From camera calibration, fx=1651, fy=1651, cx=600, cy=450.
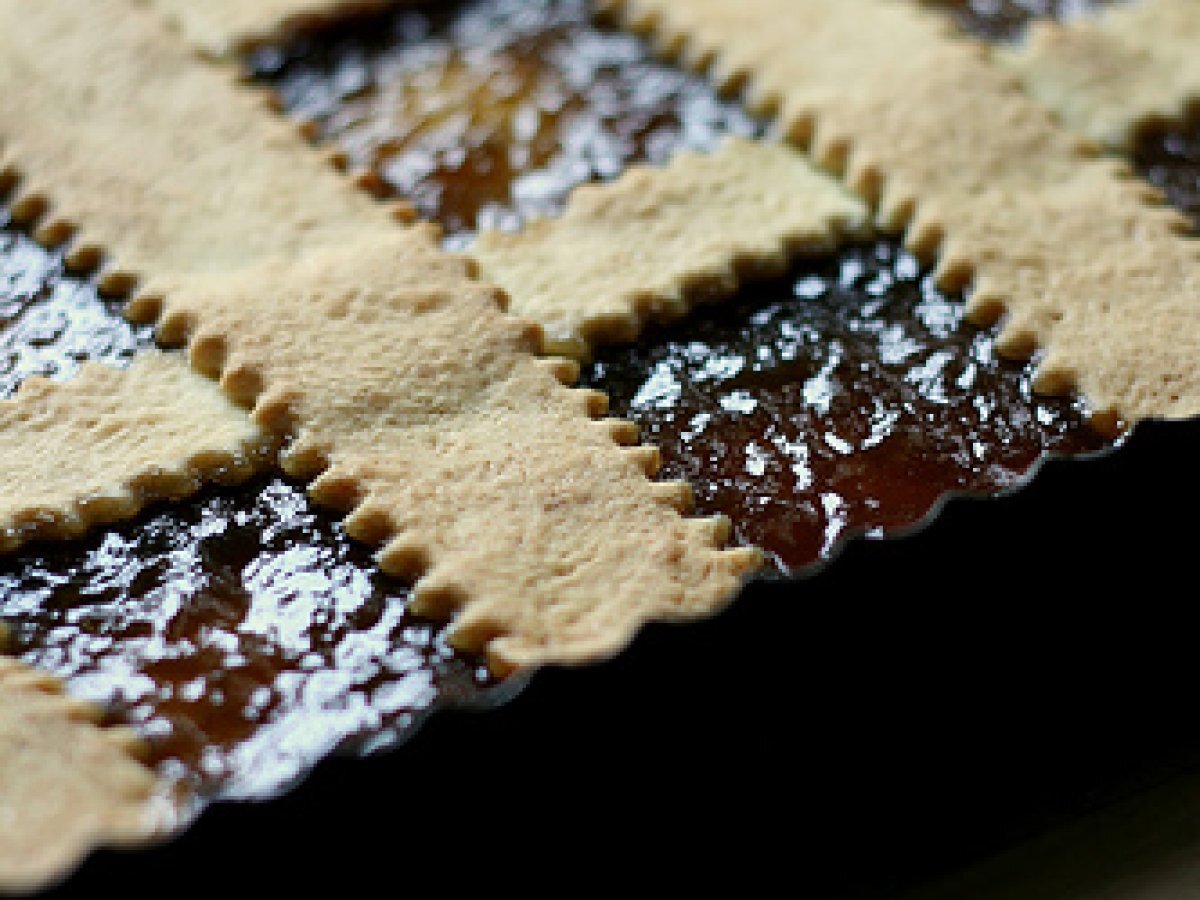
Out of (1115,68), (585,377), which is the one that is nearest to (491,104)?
(585,377)

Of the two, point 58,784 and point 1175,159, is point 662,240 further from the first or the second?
point 58,784

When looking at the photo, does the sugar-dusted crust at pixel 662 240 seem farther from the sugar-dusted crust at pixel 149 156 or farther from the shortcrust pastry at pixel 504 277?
the sugar-dusted crust at pixel 149 156

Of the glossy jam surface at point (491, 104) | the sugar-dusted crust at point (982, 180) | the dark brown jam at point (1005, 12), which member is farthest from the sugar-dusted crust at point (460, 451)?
the dark brown jam at point (1005, 12)

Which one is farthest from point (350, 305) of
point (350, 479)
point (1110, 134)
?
point (1110, 134)

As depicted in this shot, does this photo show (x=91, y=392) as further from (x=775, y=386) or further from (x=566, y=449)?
(x=775, y=386)

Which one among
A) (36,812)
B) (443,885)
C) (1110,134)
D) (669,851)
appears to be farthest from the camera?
(1110,134)

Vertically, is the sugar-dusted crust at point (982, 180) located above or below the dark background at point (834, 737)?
above

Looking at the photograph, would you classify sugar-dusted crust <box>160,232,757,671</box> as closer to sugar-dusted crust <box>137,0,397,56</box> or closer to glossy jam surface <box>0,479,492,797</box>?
glossy jam surface <box>0,479,492,797</box>
